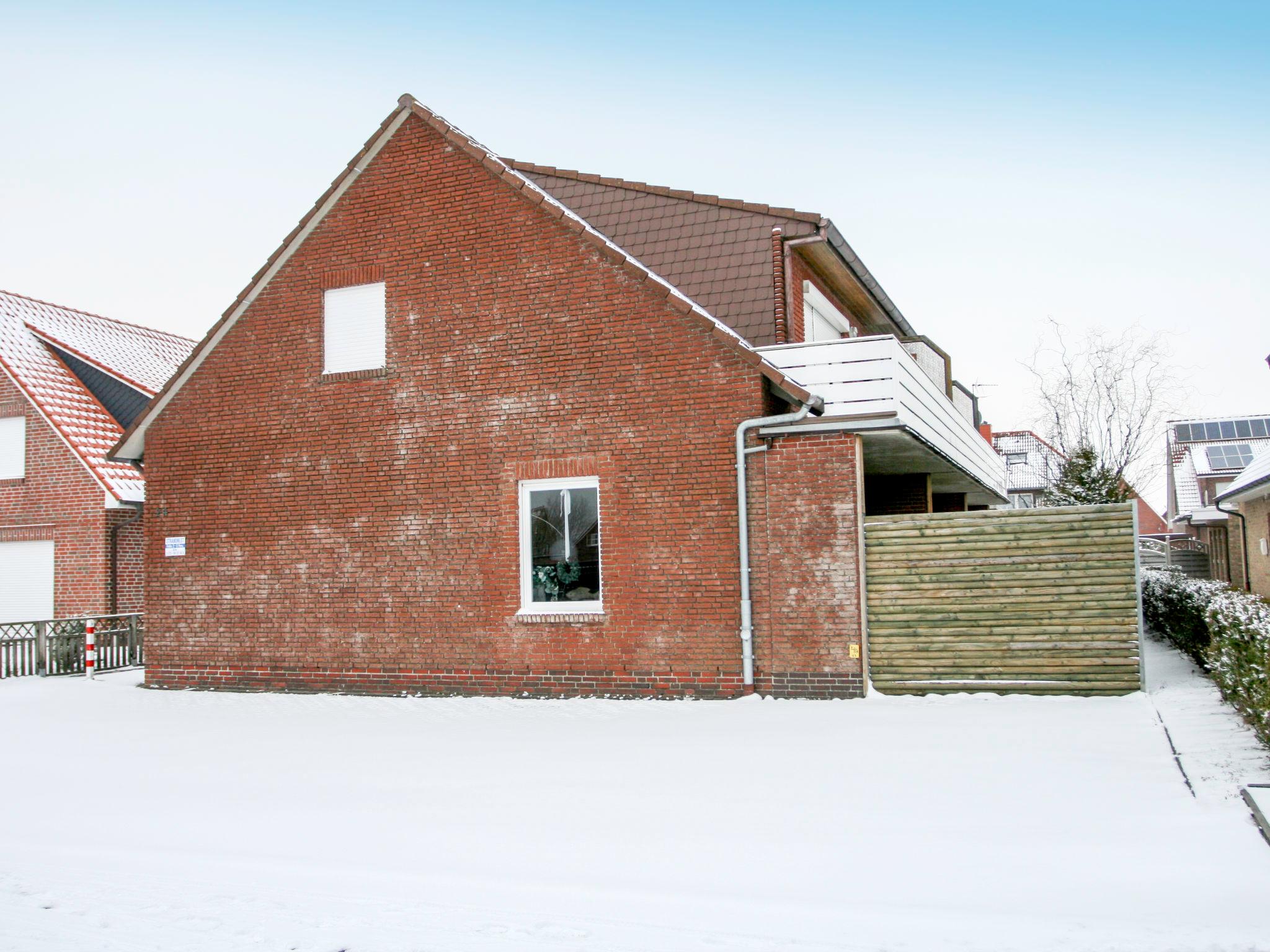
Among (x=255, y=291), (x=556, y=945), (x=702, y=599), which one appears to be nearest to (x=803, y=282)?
(x=702, y=599)

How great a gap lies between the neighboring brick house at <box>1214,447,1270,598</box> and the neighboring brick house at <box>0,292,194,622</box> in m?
21.0

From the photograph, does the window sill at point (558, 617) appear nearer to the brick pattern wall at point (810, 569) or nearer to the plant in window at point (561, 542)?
the plant in window at point (561, 542)

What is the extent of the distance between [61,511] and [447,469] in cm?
1121

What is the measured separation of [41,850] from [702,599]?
7.51 meters

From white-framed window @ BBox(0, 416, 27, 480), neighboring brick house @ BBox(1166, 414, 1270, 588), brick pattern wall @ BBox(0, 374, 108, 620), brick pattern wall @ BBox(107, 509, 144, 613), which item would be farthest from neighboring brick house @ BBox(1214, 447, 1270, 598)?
white-framed window @ BBox(0, 416, 27, 480)

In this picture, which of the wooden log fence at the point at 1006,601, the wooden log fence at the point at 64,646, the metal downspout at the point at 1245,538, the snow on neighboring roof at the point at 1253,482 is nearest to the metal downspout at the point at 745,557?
the wooden log fence at the point at 1006,601

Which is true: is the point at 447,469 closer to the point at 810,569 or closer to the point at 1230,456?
the point at 810,569

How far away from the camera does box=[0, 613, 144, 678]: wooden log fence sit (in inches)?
753

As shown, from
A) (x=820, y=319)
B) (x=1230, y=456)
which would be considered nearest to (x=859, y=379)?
(x=820, y=319)

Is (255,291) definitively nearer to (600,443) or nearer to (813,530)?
(600,443)

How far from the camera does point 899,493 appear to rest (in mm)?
19391

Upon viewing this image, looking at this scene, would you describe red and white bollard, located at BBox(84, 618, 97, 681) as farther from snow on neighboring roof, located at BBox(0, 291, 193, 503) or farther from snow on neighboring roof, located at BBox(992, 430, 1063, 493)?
snow on neighboring roof, located at BBox(992, 430, 1063, 493)

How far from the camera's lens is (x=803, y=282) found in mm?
16219

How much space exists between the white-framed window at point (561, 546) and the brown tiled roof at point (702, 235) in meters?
3.22
